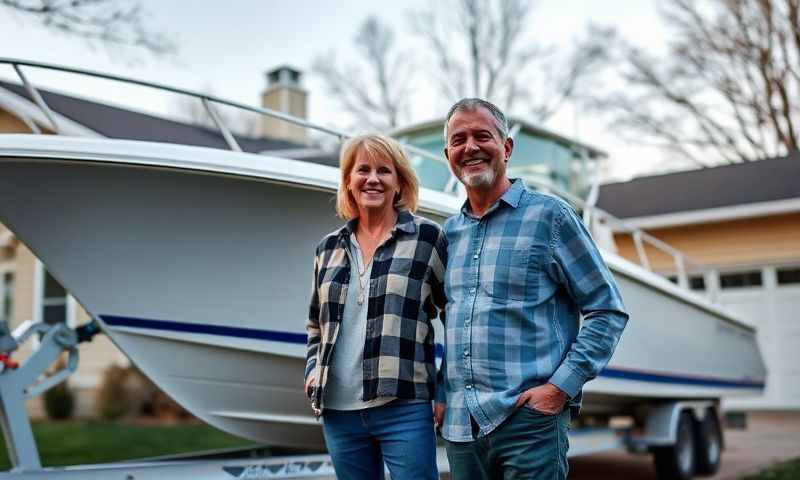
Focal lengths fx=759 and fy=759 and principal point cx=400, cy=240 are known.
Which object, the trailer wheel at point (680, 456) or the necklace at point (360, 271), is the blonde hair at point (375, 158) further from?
the trailer wheel at point (680, 456)

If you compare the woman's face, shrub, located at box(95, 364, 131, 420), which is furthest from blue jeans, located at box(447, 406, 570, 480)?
shrub, located at box(95, 364, 131, 420)

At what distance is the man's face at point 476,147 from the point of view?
2.37 metres

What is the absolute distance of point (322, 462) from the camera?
13.9 ft

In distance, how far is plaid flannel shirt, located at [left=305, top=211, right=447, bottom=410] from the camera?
94.3 inches

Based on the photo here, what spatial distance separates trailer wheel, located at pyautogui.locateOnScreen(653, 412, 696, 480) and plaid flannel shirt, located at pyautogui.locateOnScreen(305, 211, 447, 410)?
4.97 meters

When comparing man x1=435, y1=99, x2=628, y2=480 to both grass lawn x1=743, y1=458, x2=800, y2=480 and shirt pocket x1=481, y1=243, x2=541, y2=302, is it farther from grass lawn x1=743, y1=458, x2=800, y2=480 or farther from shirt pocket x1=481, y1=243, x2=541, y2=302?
grass lawn x1=743, y1=458, x2=800, y2=480

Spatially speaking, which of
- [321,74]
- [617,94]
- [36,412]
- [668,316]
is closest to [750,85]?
[617,94]

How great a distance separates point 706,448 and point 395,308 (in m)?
5.91

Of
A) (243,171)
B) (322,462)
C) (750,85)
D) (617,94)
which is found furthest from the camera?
(617,94)

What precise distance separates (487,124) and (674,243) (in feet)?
34.2

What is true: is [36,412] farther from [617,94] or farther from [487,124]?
[617,94]

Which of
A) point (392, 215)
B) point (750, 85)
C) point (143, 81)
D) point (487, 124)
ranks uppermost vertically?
point (750, 85)

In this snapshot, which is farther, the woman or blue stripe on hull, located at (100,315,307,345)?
blue stripe on hull, located at (100,315,307,345)

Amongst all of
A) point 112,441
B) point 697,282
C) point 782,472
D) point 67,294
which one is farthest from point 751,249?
point 67,294
